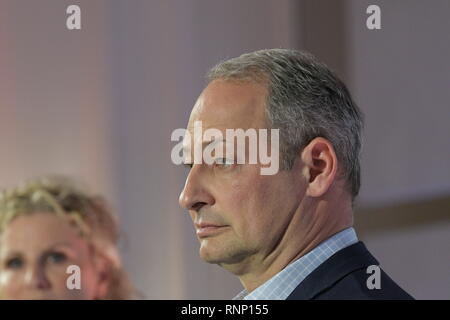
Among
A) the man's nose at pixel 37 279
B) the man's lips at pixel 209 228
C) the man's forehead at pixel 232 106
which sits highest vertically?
the man's forehead at pixel 232 106

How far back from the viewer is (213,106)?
141 centimetres

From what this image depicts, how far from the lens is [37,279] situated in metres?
2.23

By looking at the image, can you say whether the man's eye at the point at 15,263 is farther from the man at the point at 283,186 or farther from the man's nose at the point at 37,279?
the man at the point at 283,186

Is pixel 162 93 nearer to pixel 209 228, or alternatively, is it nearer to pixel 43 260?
pixel 43 260

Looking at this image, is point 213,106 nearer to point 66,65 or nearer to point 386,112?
point 386,112

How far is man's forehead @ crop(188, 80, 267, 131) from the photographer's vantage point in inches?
54.6

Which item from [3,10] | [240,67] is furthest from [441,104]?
[3,10]

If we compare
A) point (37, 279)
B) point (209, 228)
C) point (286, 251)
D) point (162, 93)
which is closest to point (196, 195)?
point (209, 228)

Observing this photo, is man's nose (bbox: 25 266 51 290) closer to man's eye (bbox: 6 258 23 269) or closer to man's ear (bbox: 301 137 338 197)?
man's eye (bbox: 6 258 23 269)

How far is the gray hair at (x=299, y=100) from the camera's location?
1.41 m

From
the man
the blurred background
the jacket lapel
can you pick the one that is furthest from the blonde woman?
the jacket lapel

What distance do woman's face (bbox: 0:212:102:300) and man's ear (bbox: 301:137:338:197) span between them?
1.00 m

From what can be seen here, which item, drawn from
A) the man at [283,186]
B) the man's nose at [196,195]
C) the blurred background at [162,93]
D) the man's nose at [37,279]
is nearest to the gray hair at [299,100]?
the man at [283,186]

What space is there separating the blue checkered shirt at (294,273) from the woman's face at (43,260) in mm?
991
